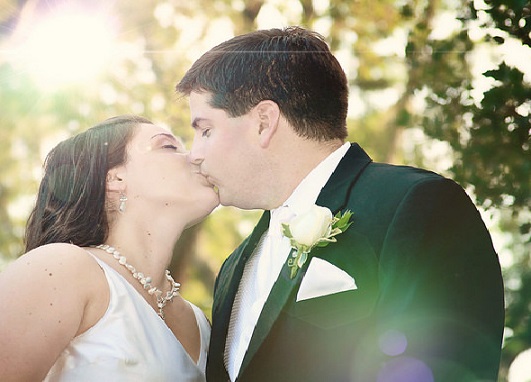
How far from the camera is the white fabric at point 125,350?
11.9 ft

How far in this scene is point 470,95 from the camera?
436 centimetres

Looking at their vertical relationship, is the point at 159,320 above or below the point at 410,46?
below

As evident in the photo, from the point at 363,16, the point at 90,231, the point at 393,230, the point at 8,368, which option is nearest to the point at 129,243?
the point at 90,231

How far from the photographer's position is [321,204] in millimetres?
3500

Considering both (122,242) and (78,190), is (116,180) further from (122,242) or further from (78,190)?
(122,242)

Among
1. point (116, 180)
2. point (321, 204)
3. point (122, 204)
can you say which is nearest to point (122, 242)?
point (122, 204)

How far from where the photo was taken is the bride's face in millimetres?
4137

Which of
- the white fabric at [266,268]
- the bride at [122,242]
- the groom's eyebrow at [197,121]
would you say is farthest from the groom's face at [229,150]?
the bride at [122,242]

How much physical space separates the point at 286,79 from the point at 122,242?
121 cm

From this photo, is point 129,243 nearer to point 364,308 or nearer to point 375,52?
point 364,308

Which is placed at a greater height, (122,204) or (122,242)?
(122,204)

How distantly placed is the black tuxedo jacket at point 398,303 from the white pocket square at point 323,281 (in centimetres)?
2

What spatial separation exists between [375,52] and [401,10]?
7.92m

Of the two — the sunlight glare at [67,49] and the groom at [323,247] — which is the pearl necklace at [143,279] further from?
the sunlight glare at [67,49]
